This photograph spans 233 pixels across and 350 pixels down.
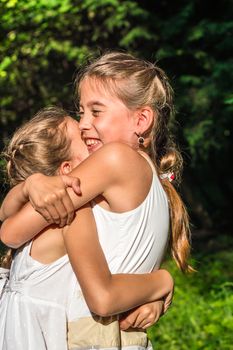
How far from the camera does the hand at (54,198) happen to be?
96.3 inches

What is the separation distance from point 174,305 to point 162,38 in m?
4.27

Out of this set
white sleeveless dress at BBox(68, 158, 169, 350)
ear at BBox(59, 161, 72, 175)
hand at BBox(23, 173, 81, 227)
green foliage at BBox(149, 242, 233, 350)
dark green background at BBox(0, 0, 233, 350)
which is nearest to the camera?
hand at BBox(23, 173, 81, 227)

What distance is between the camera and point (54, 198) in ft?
8.00

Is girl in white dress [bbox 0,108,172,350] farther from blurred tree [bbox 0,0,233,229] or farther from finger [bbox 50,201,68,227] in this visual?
blurred tree [bbox 0,0,233,229]

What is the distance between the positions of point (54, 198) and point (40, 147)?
39 cm

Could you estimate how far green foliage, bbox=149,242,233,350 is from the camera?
6012mm

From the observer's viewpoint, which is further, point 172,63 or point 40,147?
point 172,63

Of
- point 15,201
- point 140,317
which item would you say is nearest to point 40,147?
point 15,201

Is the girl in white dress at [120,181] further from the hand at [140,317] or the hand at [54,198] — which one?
the hand at [140,317]

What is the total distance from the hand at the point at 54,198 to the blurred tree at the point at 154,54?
617cm

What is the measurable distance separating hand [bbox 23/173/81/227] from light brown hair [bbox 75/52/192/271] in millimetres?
451

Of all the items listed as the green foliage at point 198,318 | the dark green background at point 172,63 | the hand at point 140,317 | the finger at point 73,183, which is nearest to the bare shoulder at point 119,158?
the finger at point 73,183

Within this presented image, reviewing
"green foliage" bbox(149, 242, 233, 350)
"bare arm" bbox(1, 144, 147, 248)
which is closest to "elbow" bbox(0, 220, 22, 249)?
"bare arm" bbox(1, 144, 147, 248)

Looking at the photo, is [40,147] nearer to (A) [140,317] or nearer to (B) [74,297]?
(B) [74,297]
